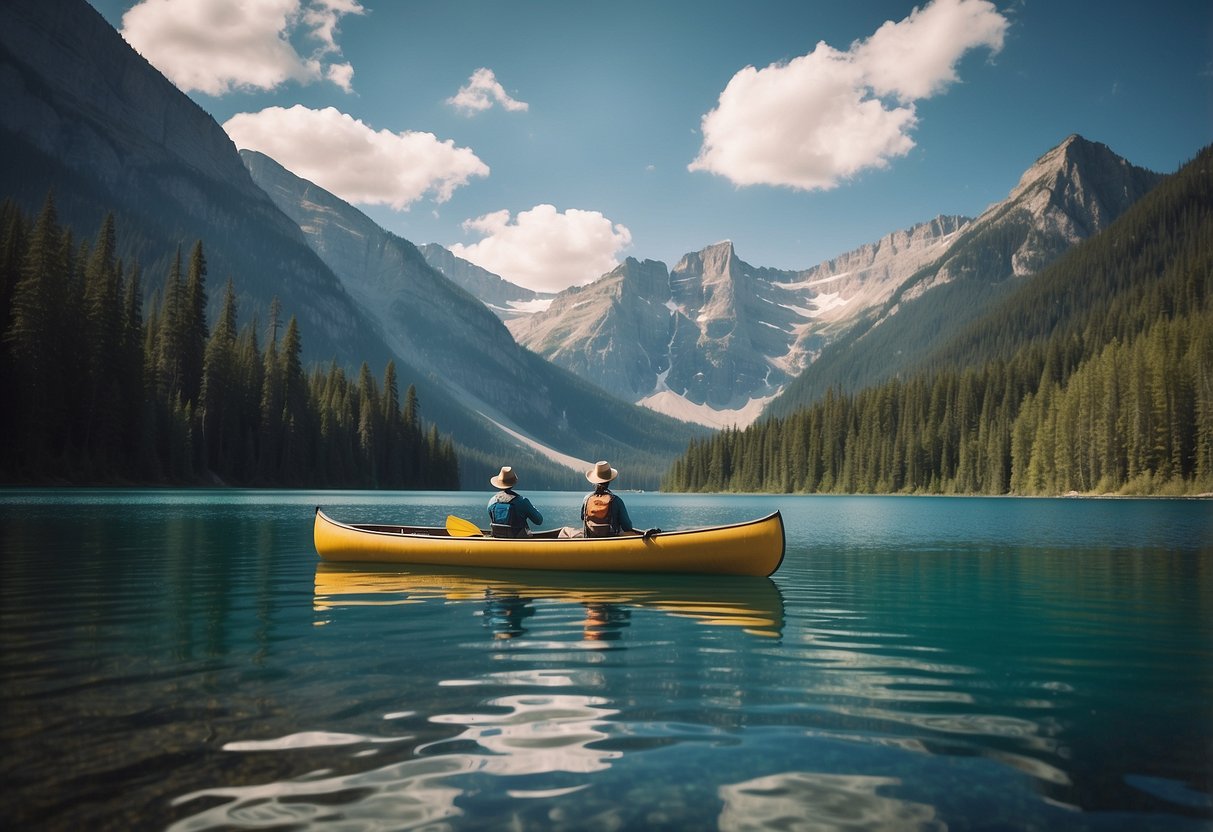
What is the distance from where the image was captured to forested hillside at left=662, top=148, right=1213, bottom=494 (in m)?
88.2

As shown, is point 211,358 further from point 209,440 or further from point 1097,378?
point 1097,378

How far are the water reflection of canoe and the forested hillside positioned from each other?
288 feet

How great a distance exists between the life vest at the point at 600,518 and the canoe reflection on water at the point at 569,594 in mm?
1245

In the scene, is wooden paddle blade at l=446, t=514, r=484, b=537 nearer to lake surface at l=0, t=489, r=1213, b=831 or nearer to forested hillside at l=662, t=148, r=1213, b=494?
lake surface at l=0, t=489, r=1213, b=831

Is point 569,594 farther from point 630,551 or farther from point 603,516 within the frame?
point 603,516

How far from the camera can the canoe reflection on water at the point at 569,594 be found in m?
13.3

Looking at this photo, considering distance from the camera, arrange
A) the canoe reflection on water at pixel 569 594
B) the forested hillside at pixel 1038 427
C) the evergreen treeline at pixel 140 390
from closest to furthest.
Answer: the canoe reflection on water at pixel 569 594 < the evergreen treeline at pixel 140 390 < the forested hillside at pixel 1038 427

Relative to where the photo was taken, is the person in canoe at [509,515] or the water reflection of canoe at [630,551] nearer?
the water reflection of canoe at [630,551]

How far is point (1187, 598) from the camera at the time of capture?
16.0 m

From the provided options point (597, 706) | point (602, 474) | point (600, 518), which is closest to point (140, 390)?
point (600, 518)

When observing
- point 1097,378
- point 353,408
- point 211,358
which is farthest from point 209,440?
point 1097,378

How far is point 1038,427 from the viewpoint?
109 meters

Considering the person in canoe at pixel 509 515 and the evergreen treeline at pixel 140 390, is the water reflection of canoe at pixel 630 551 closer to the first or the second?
the person in canoe at pixel 509 515

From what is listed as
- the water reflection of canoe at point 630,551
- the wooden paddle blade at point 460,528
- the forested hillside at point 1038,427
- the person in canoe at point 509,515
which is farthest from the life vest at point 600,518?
the forested hillside at point 1038,427
